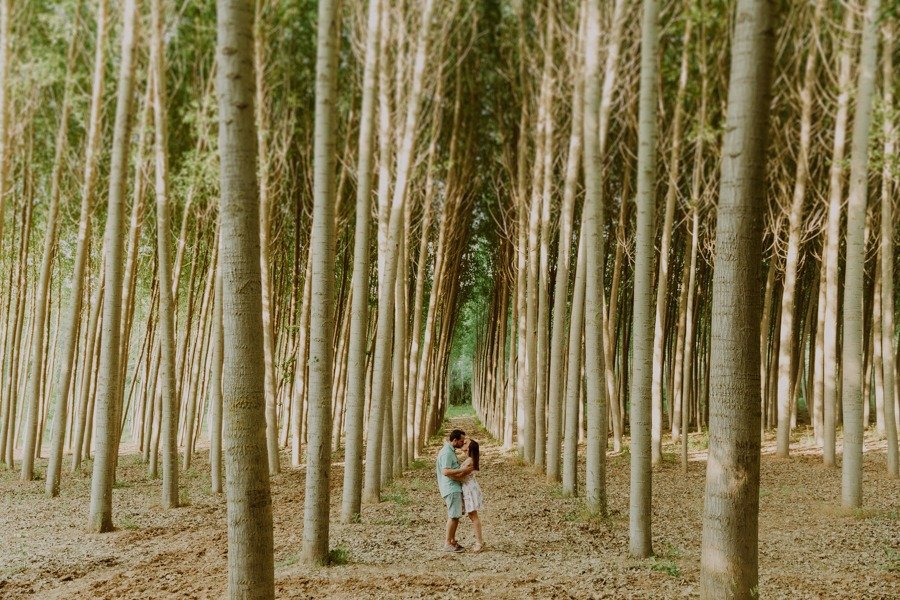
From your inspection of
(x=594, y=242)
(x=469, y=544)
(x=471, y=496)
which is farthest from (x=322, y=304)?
(x=469, y=544)

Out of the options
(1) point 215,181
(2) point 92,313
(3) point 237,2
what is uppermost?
(1) point 215,181

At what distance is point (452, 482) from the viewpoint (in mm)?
7441

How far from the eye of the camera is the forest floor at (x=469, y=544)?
582 cm

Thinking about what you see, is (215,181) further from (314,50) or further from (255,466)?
(255,466)

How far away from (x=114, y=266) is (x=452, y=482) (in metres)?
5.04

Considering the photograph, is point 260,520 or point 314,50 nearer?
point 260,520

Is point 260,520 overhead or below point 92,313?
below

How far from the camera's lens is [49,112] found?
512 inches

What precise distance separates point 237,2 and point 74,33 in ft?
29.6

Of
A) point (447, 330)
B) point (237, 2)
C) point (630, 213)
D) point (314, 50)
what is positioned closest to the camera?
point (237, 2)

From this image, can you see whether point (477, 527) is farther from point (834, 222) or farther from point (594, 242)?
point (834, 222)

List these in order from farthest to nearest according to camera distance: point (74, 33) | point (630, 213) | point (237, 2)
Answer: point (630, 213), point (74, 33), point (237, 2)

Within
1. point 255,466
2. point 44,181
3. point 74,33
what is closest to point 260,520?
point 255,466

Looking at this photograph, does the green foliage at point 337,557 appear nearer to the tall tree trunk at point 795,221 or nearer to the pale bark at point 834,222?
the pale bark at point 834,222
